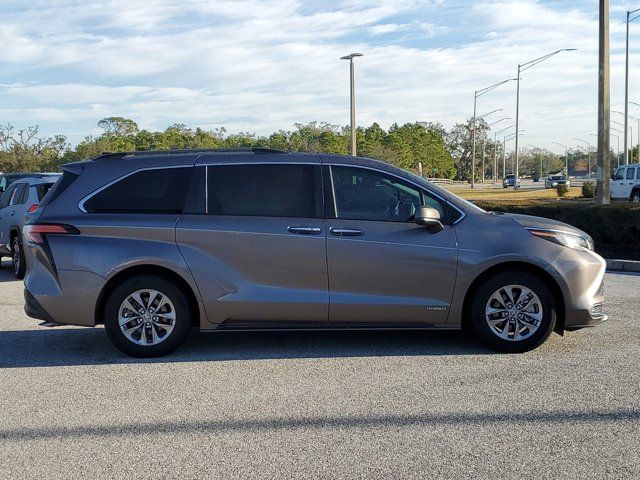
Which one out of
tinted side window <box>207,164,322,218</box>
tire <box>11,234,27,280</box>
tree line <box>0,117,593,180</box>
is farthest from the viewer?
tree line <box>0,117,593,180</box>

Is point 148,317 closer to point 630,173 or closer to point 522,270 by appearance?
point 522,270

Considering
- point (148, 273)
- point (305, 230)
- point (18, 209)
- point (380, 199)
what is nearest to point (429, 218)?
point (380, 199)

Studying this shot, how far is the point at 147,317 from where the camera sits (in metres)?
Result: 6.70

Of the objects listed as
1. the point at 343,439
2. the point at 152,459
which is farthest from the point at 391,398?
the point at 152,459

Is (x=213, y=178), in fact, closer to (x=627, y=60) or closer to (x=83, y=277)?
(x=83, y=277)

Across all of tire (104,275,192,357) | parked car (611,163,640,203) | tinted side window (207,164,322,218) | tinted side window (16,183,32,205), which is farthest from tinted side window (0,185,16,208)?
parked car (611,163,640,203)

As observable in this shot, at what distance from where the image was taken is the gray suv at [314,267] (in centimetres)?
661

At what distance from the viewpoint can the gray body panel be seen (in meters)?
6.61

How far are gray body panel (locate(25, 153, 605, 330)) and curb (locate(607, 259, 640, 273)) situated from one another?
678 cm

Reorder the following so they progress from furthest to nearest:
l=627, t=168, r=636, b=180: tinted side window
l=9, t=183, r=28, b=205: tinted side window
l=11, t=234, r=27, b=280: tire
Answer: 1. l=627, t=168, r=636, b=180: tinted side window
2. l=9, t=183, r=28, b=205: tinted side window
3. l=11, t=234, r=27, b=280: tire

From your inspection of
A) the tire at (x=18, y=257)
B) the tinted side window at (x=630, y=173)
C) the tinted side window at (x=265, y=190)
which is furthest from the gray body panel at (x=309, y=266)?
the tinted side window at (x=630, y=173)

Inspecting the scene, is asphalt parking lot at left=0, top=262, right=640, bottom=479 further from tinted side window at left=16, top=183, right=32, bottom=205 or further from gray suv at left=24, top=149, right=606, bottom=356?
tinted side window at left=16, top=183, right=32, bottom=205

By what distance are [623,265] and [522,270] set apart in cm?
716

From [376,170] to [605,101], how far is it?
42.6 ft
